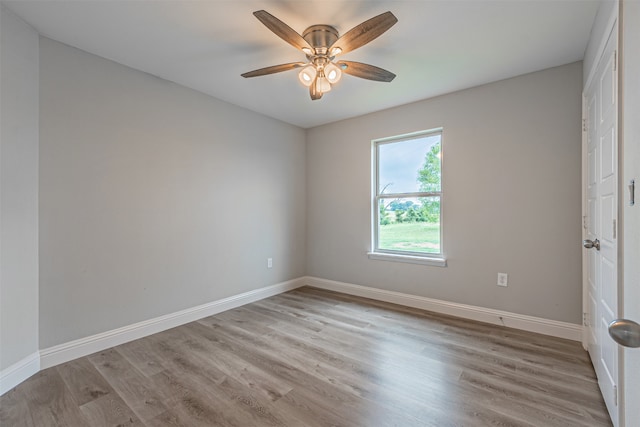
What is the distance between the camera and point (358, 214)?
3920 millimetres

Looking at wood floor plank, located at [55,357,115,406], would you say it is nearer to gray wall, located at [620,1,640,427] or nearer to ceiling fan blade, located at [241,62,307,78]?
ceiling fan blade, located at [241,62,307,78]

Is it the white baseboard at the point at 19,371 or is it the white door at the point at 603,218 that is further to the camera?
the white baseboard at the point at 19,371

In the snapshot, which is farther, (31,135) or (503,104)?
(503,104)

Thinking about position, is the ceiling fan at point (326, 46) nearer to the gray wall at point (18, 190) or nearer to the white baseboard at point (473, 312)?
the gray wall at point (18, 190)

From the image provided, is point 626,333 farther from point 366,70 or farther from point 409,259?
point 409,259

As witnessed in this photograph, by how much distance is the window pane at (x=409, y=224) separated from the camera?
3.37 meters

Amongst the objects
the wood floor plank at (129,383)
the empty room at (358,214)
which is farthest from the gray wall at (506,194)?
the wood floor plank at (129,383)

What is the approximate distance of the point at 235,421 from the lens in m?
1.57

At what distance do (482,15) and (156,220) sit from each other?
3113 mm

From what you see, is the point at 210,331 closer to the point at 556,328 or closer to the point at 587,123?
the point at 556,328

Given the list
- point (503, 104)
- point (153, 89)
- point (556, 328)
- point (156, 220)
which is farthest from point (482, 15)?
point (156, 220)

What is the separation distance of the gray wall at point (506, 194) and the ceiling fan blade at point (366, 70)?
4.37 ft

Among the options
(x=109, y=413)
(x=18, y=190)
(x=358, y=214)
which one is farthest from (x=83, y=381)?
(x=358, y=214)

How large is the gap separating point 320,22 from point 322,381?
2.44 metres
